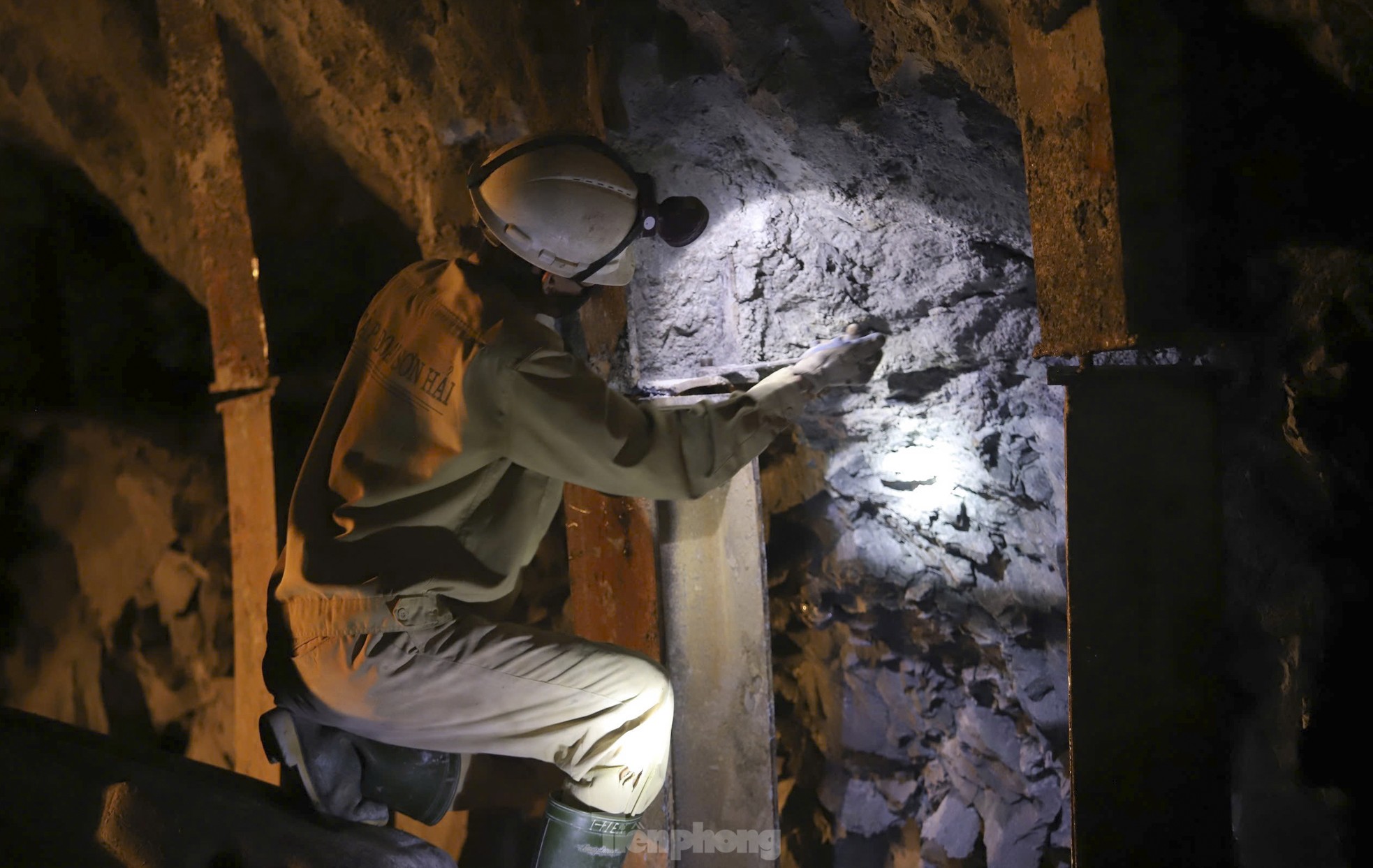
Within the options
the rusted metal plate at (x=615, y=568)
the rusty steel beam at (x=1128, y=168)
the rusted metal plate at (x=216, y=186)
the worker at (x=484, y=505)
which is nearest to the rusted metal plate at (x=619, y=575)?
the rusted metal plate at (x=615, y=568)

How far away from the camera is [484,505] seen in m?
1.85

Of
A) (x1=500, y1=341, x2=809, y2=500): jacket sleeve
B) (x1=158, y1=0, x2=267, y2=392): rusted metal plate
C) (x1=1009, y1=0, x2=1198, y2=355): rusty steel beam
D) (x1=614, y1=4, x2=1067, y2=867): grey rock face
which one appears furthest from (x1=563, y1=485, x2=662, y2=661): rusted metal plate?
(x1=1009, y1=0, x2=1198, y2=355): rusty steel beam

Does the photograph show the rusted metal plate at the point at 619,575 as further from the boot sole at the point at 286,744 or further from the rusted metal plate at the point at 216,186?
the rusted metal plate at the point at 216,186

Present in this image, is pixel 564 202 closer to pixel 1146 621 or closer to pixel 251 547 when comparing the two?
pixel 1146 621

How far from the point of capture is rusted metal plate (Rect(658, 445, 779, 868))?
96.2 inches

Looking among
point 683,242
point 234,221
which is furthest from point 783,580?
point 234,221

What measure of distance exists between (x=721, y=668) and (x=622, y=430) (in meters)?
1.06

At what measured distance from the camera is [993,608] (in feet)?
7.96

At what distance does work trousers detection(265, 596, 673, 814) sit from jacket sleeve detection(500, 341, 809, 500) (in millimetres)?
377

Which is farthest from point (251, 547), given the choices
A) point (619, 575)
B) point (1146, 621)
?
point (1146, 621)

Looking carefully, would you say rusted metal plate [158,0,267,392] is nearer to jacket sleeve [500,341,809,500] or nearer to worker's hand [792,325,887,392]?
jacket sleeve [500,341,809,500]

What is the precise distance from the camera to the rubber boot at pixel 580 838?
5.79 feet

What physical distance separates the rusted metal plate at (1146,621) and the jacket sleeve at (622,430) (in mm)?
650

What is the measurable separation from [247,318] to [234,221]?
339 mm
